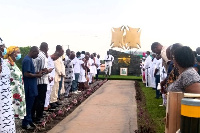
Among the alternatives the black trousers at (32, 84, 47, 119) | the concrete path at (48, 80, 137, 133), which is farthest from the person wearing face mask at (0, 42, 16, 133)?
the black trousers at (32, 84, 47, 119)

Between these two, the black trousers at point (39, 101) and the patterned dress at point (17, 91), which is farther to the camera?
the black trousers at point (39, 101)

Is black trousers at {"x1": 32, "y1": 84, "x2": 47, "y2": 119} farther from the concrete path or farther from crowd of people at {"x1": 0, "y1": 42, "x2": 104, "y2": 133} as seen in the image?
the concrete path

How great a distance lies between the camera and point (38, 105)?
638 cm

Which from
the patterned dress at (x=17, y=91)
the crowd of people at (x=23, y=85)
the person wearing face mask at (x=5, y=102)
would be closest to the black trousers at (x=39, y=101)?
the crowd of people at (x=23, y=85)

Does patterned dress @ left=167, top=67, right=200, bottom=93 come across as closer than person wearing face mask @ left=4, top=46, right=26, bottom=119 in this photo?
Yes

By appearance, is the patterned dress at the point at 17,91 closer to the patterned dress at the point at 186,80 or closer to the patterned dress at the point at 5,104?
the patterned dress at the point at 5,104

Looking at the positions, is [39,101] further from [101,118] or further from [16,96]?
[101,118]

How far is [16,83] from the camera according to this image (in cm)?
505

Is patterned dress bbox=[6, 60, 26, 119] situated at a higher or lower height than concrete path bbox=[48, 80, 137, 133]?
higher

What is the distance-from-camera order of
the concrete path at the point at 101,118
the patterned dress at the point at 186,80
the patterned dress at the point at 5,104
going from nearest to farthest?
the patterned dress at the point at 186,80, the patterned dress at the point at 5,104, the concrete path at the point at 101,118

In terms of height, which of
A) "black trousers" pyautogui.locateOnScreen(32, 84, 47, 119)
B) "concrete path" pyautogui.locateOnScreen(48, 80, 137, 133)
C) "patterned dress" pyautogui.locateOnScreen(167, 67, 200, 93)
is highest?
"patterned dress" pyautogui.locateOnScreen(167, 67, 200, 93)

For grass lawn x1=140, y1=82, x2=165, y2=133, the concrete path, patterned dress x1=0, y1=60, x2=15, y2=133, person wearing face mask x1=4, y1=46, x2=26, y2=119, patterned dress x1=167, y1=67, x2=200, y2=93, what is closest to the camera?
patterned dress x1=167, y1=67, x2=200, y2=93

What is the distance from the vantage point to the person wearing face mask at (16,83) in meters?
5.01

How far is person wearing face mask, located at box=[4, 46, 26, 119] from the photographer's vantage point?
5008 mm
